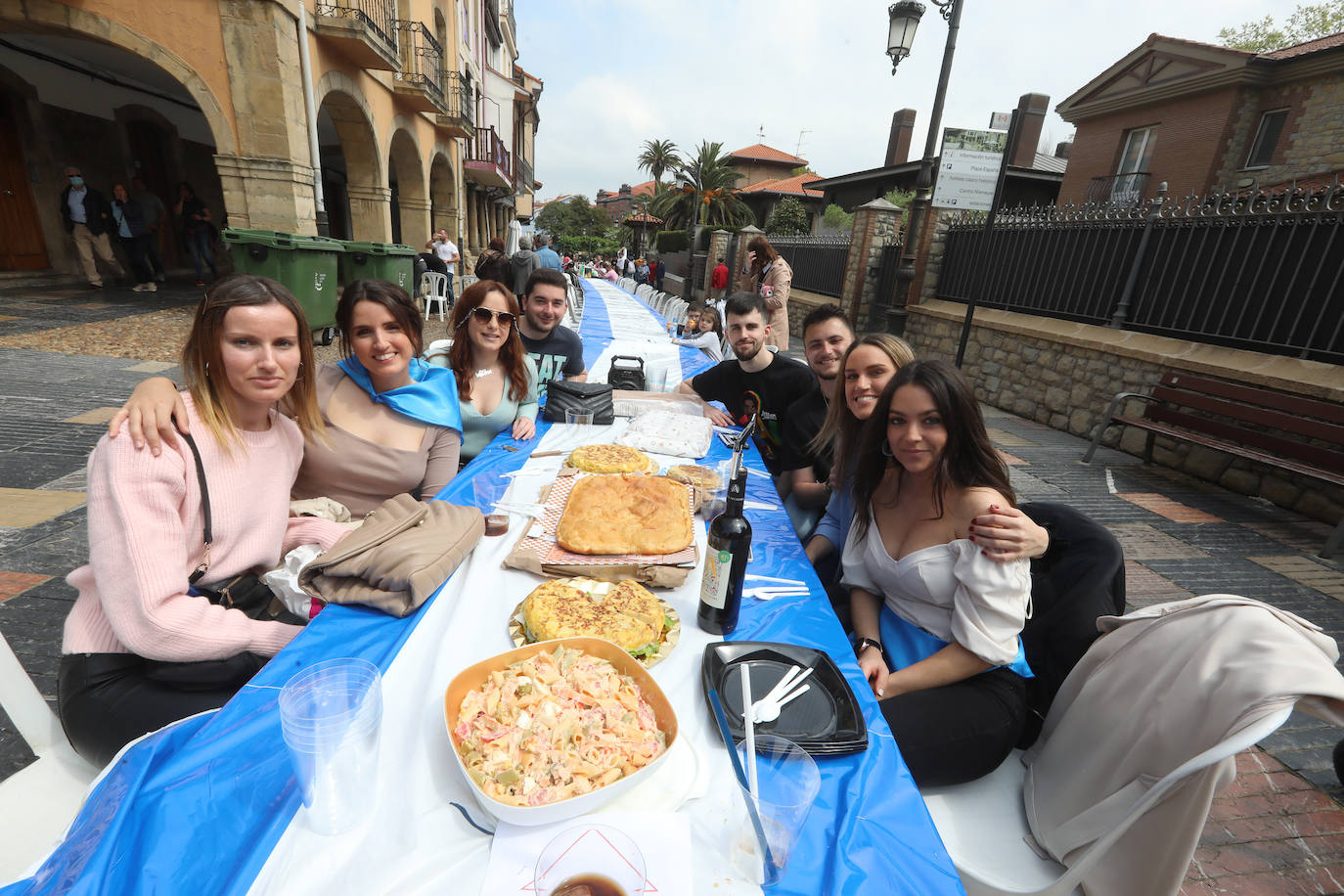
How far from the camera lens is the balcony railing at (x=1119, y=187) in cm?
1785

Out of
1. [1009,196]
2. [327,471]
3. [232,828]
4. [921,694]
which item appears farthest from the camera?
[1009,196]

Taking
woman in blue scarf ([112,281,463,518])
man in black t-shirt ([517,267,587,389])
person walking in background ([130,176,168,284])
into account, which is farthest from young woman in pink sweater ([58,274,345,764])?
person walking in background ([130,176,168,284])

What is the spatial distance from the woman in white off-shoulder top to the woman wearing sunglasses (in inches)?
79.1

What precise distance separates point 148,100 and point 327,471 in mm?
16812

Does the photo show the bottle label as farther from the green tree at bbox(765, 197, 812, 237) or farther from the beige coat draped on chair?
the green tree at bbox(765, 197, 812, 237)

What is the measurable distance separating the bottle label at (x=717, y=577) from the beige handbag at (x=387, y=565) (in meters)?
0.83

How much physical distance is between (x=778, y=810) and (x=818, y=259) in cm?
1595

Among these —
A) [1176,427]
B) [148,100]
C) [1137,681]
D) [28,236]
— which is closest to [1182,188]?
[1176,427]

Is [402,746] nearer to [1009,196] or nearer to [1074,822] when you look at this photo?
[1074,822]

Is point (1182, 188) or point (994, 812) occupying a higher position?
point (1182, 188)

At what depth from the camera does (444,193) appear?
66.4ft

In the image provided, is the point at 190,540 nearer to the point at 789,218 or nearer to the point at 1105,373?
the point at 1105,373

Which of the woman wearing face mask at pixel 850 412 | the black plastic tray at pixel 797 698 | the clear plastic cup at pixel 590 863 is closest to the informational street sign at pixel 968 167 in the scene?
the woman wearing face mask at pixel 850 412

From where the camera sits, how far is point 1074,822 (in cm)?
139
